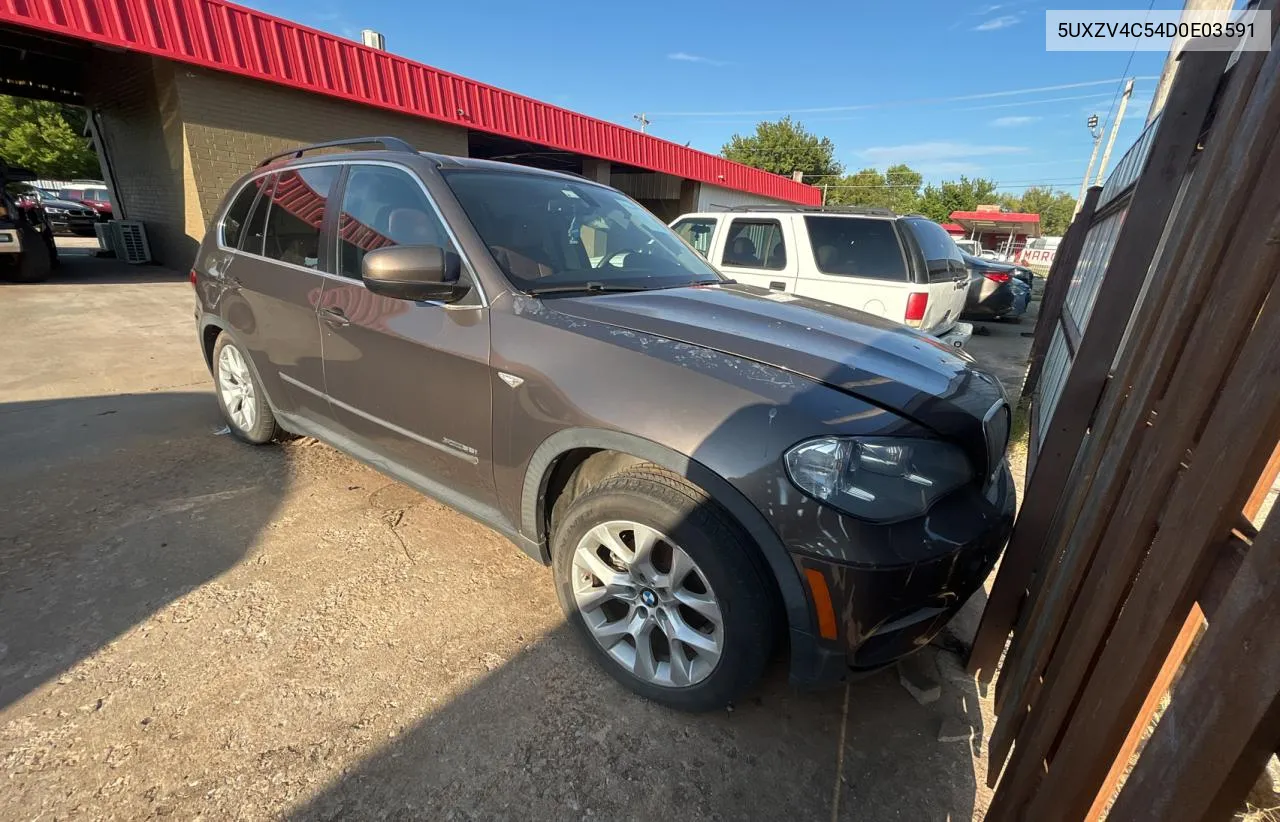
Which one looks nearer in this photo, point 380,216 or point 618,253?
point 380,216

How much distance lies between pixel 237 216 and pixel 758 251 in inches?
183

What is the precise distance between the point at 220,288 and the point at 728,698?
3796 mm

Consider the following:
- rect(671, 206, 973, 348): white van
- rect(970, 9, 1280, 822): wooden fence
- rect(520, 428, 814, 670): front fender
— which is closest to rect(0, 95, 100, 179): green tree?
rect(671, 206, 973, 348): white van

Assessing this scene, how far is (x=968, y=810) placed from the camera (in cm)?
171

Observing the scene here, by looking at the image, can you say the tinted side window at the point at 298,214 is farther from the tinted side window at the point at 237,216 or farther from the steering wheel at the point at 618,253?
the steering wheel at the point at 618,253

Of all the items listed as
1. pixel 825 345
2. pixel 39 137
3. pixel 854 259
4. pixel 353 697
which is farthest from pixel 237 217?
pixel 39 137

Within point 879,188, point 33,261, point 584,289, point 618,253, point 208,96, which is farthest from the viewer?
point 879,188

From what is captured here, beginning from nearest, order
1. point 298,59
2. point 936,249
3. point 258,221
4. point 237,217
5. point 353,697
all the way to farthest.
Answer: point 353,697, point 258,221, point 237,217, point 936,249, point 298,59

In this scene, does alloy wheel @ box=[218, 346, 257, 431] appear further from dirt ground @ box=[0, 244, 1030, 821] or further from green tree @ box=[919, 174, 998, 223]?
green tree @ box=[919, 174, 998, 223]

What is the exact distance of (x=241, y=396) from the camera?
3820mm

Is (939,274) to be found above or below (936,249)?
below

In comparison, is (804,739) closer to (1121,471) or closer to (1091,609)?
(1091,609)

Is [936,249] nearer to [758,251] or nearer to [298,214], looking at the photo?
[758,251]

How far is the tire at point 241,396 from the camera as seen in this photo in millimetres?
3598
